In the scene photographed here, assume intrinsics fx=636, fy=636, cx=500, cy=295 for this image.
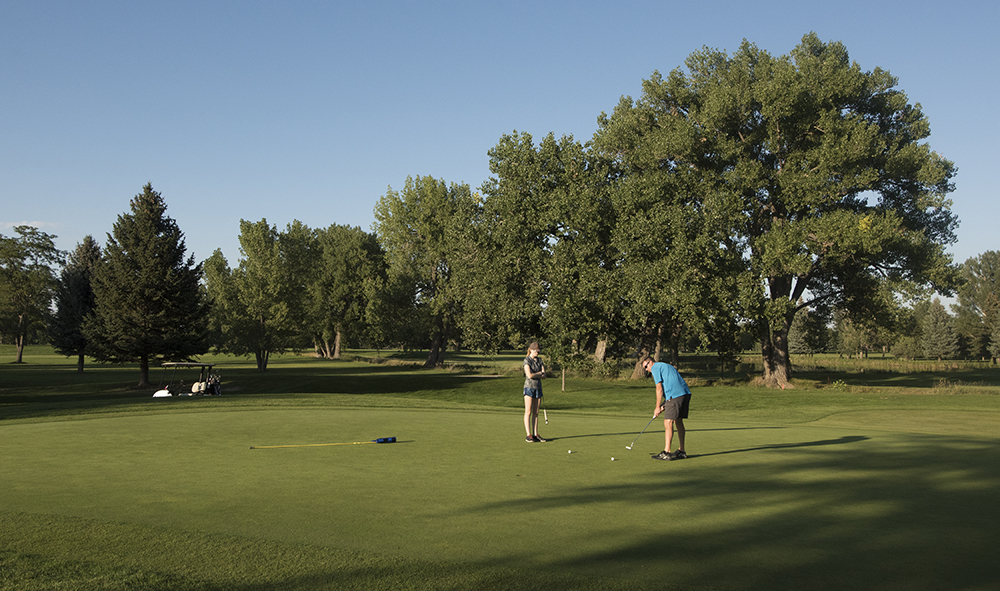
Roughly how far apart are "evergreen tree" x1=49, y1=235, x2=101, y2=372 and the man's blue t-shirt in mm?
51723

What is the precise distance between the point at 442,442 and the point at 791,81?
111 ft

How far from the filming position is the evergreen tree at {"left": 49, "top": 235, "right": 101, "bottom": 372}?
170ft

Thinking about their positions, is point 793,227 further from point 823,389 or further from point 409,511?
point 409,511

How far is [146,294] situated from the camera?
39406mm

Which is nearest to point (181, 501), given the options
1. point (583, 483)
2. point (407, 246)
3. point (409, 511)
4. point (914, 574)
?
point (409, 511)

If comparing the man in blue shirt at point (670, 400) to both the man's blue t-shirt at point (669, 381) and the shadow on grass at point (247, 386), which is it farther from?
the shadow on grass at point (247, 386)

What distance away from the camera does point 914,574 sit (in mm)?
5570

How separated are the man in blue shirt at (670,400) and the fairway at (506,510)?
454mm

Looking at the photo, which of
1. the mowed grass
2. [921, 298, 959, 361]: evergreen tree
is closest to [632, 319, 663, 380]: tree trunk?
the mowed grass

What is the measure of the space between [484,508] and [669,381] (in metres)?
5.80

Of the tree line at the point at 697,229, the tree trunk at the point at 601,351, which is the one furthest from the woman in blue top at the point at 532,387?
the tree trunk at the point at 601,351

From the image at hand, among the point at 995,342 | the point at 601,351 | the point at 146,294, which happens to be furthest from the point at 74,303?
the point at 995,342

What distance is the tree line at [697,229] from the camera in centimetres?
3509

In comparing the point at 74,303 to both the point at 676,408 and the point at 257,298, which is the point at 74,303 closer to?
the point at 257,298
